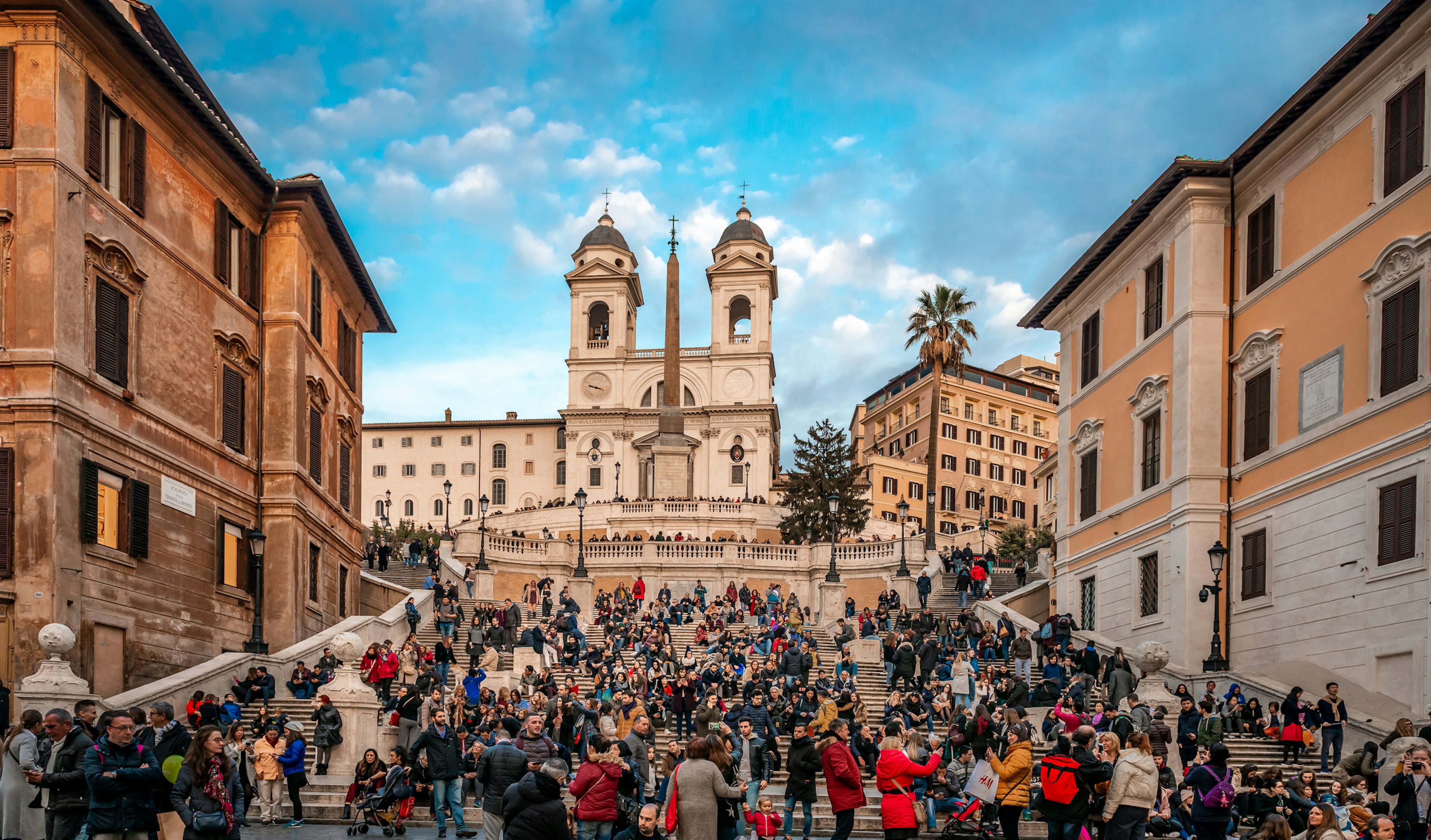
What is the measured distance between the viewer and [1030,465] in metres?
105

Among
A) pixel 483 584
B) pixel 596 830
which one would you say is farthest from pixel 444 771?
pixel 483 584

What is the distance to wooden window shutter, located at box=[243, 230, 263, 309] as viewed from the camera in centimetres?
3034

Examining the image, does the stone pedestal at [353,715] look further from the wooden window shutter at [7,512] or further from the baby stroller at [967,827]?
the baby stroller at [967,827]

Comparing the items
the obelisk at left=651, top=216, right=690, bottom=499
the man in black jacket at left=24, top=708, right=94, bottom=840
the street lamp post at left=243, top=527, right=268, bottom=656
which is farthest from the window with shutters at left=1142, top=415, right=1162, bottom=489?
the obelisk at left=651, top=216, right=690, bottom=499

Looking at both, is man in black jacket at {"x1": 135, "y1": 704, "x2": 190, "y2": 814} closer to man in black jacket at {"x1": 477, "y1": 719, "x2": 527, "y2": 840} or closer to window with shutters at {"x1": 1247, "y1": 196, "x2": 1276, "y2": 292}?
man in black jacket at {"x1": 477, "y1": 719, "x2": 527, "y2": 840}

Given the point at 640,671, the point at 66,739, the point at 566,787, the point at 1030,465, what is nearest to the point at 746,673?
the point at 640,671

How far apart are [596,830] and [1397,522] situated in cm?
1552

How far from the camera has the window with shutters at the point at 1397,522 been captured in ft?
72.0

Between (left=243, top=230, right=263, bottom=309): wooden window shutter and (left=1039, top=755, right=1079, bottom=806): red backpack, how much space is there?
73.1 feet

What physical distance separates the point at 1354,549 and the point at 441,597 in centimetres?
2412

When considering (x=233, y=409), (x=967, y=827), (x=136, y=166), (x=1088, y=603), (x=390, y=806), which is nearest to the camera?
(x=390, y=806)

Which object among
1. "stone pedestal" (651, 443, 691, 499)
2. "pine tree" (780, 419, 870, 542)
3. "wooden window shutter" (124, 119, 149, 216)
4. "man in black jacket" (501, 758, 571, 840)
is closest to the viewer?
"man in black jacket" (501, 758, 571, 840)

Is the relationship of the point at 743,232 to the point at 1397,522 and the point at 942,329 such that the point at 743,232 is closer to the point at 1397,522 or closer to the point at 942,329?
the point at 942,329

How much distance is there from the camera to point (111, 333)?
23609 mm
